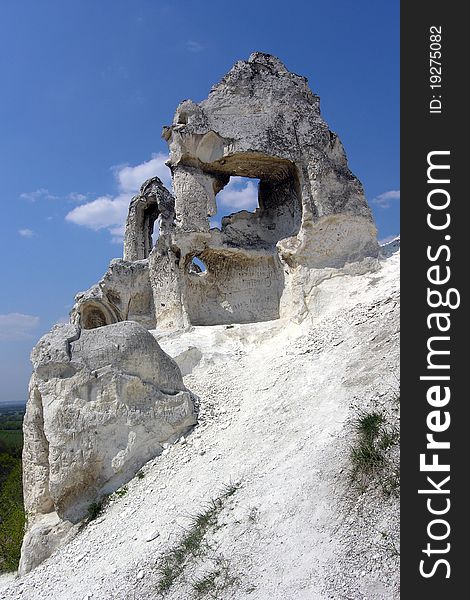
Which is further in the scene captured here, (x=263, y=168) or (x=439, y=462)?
(x=263, y=168)

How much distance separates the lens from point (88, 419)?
9320 mm

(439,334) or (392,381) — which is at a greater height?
(439,334)

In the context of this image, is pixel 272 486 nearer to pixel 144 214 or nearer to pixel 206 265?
pixel 206 265

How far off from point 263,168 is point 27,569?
37.8ft

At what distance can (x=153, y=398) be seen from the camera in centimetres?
983

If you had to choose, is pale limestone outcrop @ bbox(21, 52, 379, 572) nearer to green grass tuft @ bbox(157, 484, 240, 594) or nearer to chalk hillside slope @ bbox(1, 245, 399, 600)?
chalk hillside slope @ bbox(1, 245, 399, 600)

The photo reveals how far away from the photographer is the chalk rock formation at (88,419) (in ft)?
30.0

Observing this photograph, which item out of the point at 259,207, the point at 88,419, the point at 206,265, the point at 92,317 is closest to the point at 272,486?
the point at 88,419

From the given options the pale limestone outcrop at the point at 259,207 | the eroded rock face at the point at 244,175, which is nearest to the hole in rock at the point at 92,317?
the pale limestone outcrop at the point at 259,207

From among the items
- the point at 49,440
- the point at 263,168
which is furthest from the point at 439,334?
the point at 263,168

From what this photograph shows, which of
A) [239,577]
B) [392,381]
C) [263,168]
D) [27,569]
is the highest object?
[263,168]

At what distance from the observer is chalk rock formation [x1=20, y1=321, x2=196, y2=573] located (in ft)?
30.0

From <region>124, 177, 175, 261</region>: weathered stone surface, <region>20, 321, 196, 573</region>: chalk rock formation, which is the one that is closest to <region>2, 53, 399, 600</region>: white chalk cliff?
<region>20, 321, 196, 573</region>: chalk rock formation

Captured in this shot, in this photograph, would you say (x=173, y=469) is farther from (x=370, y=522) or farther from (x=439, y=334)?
(x=439, y=334)
